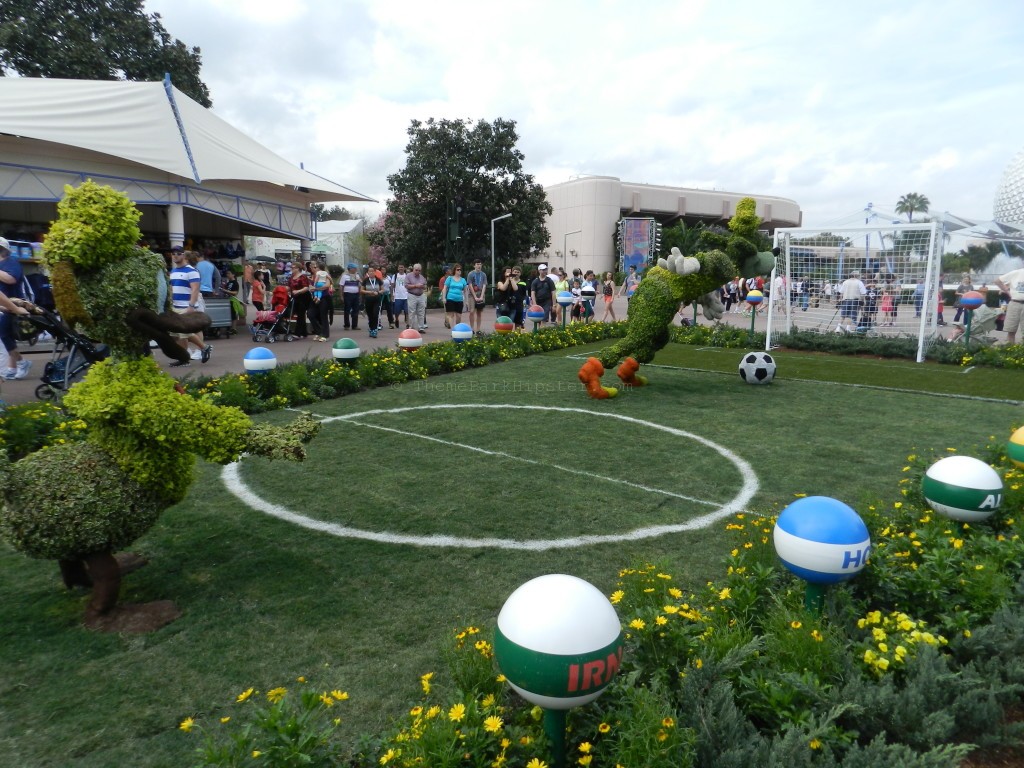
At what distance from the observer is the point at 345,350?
10.3 meters

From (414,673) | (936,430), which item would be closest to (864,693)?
(414,673)

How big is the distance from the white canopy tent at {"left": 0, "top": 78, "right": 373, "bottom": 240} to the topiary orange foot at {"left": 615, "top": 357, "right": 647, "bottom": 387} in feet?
42.8

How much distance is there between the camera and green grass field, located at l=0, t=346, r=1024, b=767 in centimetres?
342

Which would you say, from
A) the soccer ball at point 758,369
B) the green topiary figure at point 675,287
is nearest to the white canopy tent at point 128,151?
the green topiary figure at point 675,287

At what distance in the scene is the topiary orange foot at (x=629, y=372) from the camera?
10906 millimetres

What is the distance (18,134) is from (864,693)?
19634 millimetres

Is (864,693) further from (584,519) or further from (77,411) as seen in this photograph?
(77,411)

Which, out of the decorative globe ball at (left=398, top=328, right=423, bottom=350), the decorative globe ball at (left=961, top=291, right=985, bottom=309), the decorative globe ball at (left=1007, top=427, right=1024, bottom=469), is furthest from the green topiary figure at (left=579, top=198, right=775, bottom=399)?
the decorative globe ball at (left=961, top=291, right=985, bottom=309)

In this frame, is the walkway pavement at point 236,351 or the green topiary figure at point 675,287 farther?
the walkway pavement at point 236,351

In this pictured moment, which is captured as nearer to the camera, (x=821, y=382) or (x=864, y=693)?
(x=864, y=693)

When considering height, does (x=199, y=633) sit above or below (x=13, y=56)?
below

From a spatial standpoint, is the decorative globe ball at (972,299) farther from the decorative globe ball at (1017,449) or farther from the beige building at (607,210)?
the beige building at (607,210)

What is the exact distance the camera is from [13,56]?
102ft

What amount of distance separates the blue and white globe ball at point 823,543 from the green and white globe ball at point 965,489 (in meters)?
1.53
